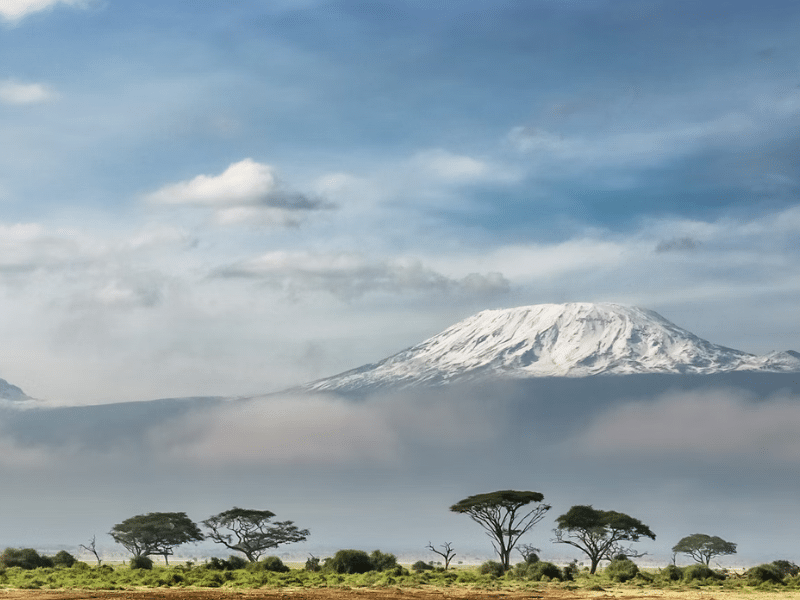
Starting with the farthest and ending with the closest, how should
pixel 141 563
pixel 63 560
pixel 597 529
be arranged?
1. pixel 597 529
2. pixel 141 563
3. pixel 63 560

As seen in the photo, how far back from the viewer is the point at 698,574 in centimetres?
8288

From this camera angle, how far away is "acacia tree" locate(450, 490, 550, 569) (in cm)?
11012

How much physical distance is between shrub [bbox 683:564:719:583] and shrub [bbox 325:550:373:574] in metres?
25.4

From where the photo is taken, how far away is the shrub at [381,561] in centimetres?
9082

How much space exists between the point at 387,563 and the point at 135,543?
46.3 m

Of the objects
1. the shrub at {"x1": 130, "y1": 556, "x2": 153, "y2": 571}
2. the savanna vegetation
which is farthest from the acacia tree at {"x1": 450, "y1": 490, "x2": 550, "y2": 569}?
the shrub at {"x1": 130, "y1": 556, "x2": 153, "y2": 571}

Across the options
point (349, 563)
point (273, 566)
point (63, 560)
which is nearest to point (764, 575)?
point (349, 563)

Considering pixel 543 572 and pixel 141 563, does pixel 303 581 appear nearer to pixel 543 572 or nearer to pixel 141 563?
pixel 543 572

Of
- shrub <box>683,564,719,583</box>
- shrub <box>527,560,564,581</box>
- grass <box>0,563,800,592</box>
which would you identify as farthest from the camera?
shrub <box>527,560,564,581</box>

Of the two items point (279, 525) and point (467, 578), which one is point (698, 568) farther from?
point (279, 525)

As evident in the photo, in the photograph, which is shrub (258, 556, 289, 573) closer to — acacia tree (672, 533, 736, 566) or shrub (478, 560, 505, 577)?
shrub (478, 560, 505, 577)

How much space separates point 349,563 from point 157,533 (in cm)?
4640

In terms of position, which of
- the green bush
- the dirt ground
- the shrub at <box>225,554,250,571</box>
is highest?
→ the shrub at <box>225,554,250,571</box>

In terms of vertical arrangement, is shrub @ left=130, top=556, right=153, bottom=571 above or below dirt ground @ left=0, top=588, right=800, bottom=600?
above
